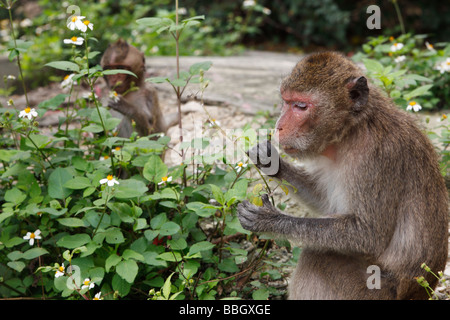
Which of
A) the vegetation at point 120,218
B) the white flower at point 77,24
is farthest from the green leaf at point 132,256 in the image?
the white flower at point 77,24

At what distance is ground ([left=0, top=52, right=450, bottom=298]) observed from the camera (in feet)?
22.5

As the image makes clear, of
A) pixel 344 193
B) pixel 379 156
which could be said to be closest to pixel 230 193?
pixel 344 193

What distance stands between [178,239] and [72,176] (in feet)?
3.24

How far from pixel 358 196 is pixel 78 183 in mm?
1999

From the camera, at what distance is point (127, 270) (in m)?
3.44

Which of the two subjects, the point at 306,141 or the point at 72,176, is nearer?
the point at 306,141

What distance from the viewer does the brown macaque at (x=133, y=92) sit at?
5.62m

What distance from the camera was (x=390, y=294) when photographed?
3.49 m

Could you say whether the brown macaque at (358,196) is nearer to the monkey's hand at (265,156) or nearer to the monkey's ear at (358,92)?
the monkey's ear at (358,92)

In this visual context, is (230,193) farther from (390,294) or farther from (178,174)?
(390,294)

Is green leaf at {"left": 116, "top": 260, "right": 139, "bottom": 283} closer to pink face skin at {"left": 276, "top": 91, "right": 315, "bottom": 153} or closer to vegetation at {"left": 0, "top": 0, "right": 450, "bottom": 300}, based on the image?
vegetation at {"left": 0, "top": 0, "right": 450, "bottom": 300}

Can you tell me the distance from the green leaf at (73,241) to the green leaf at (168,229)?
0.52 meters

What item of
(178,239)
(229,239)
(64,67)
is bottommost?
(229,239)
